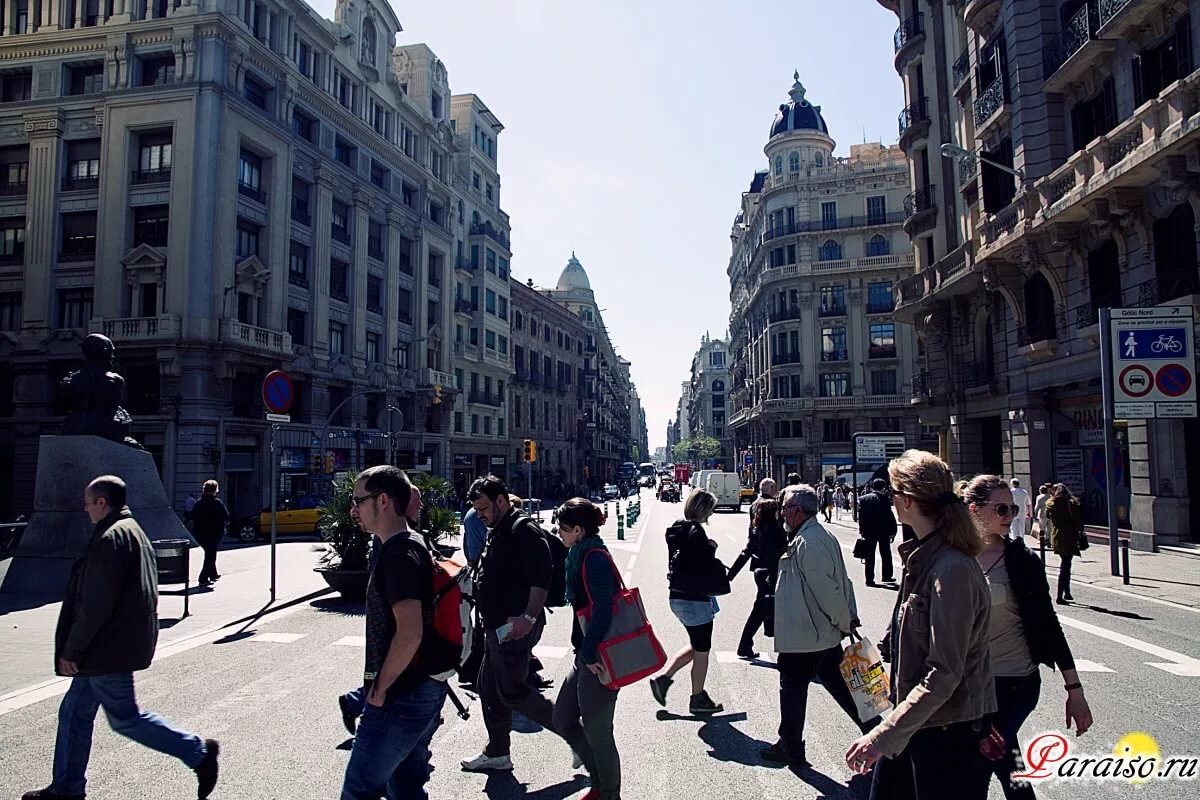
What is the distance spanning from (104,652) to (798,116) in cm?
6917

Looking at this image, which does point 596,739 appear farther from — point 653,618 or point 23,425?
point 23,425

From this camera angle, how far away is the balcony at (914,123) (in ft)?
95.8

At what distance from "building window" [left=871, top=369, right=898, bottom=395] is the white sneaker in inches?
2197

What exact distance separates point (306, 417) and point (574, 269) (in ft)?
228

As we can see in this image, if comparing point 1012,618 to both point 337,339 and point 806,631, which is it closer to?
point 806,631

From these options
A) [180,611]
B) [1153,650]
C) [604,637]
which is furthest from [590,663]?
[180,611]

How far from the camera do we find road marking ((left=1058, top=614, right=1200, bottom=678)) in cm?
745

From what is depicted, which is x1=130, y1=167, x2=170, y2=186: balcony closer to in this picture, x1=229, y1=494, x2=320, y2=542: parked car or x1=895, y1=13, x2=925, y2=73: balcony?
x1=229, y1=494, x2=320, y2=542: parked car

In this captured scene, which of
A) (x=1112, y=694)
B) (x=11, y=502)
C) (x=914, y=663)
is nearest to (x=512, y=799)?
(x=914, y=663)

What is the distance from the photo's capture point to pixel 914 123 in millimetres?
29516

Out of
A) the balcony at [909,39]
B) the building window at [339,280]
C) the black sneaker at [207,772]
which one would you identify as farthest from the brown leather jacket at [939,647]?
the building window at [339,280]

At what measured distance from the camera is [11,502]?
3023 centimetres

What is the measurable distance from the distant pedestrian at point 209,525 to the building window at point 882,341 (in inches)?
2033

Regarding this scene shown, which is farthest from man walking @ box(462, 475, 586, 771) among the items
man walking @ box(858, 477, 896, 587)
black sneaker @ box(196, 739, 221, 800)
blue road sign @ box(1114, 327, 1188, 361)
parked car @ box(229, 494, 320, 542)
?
Result: parked car @ box(229, 494, 320, 542)
